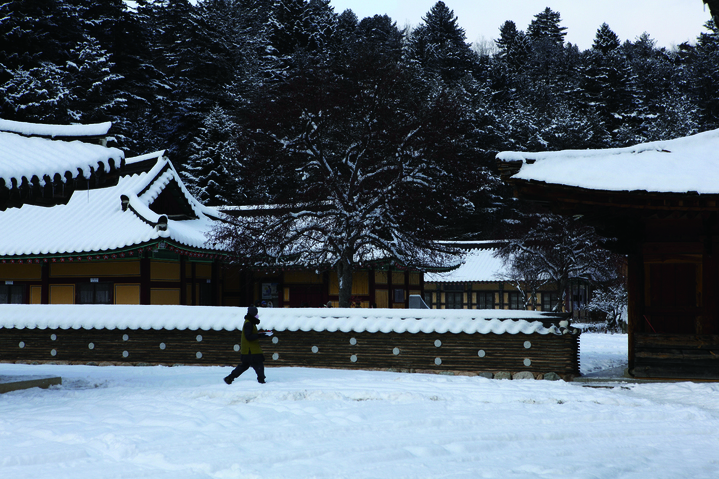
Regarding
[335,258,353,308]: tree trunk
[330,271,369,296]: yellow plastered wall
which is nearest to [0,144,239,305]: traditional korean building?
[330,271,369,296]: yellow plastered wall

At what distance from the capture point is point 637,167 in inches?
470

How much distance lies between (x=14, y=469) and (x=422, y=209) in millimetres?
14984

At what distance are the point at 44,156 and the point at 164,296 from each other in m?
12.3

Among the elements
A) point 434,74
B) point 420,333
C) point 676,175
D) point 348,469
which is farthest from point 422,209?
point 434,74

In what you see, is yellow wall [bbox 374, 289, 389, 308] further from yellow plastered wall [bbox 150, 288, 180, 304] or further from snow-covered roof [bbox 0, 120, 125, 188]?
snow-covered roof [bbox 0, 120, 125, 188]

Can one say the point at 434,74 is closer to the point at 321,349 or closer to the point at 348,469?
the point at 321,349

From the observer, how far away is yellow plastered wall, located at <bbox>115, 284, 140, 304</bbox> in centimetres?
2103

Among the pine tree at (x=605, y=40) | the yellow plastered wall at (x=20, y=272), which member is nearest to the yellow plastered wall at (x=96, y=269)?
the yellow plastered wall at (x=20, y=272)

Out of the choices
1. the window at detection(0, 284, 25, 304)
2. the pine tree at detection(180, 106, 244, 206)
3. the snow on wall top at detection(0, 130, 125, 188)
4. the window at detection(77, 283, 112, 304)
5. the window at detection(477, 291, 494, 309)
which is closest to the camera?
the snow on wall top at detection(0, 130, 125, 188)

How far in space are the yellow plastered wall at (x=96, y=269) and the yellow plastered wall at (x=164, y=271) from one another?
518mm

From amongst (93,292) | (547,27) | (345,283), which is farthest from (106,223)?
(547,27)

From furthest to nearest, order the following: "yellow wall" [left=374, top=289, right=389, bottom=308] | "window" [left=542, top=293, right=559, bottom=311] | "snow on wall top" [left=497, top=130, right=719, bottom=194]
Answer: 1. "window" [left=542, top=293, right=559, bottom=311]
2. "yellow wall" [left=374, top=289, right=389, bottom=308]
3. "snow on wall top" [left=497, top=130, right=719, bottom=194]

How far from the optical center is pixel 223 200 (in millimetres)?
46031

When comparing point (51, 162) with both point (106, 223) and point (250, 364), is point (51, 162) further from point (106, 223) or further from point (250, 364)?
point (106, 223)
